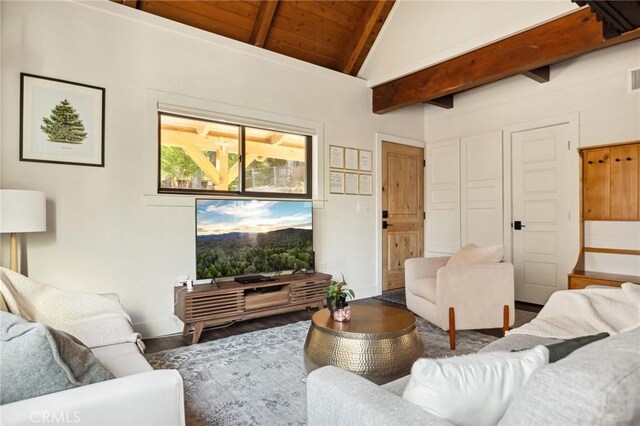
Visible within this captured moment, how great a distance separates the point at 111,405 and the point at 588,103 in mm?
4798

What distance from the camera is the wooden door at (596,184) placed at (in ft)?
11.5

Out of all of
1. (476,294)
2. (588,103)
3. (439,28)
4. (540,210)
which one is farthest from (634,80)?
(476,294)

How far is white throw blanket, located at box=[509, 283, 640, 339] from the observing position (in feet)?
5.82

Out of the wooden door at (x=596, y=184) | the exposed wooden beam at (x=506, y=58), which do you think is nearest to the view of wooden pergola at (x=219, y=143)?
the exposed wooden beam at (x=506, y=58)

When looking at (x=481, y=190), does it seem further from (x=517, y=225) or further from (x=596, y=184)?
(x=596, y=184)

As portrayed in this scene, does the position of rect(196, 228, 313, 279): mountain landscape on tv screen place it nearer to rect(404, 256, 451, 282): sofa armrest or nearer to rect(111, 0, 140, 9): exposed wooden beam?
rect(404, 256, 451, 282): sofa armrest

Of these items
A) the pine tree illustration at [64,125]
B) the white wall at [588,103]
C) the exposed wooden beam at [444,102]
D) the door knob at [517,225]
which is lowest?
the door knob at [517,225]

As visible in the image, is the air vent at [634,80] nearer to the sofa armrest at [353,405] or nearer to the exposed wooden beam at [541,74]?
the exposed wooden beam at [541,74]

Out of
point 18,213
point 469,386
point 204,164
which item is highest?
point 204,164

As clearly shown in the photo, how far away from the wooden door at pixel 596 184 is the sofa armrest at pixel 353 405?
3.62 m

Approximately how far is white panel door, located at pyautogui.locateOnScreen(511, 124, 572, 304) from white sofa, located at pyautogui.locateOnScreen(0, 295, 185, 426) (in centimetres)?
431

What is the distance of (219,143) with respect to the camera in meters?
3.77

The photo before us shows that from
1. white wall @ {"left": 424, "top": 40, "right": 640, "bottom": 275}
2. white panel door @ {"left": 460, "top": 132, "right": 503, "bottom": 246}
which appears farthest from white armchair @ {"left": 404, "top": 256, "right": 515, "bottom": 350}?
white panel door @ {"left": 460, "top": 132, "right": 503, "bottom": 246}

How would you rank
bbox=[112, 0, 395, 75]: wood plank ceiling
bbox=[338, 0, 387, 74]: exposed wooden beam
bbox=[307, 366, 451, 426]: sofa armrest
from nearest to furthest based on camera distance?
1. bbox=[307, 366, 451, 426]: sofa armrest
2. bbox=[112, 0, 395, 75]: wood plank ceiling
3. bbox=[338, 0, 387, 74]: exposed wooden beam
